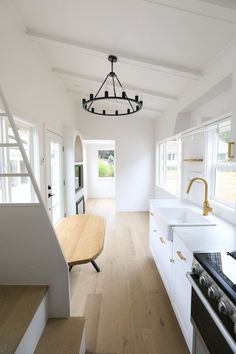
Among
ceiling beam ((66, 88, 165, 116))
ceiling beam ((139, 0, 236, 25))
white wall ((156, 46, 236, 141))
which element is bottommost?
white wall ((156, 46, 236, 141))

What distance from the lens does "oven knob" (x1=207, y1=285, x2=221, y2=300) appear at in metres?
0.97

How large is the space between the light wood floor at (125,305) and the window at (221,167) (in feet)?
4.31

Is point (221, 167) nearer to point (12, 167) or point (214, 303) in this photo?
point (214, 303)

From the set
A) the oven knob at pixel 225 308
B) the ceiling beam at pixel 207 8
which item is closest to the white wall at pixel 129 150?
the ceiling beam at pixel 207 8

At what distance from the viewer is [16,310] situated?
1.21 metres

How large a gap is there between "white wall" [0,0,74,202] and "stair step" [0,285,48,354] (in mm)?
1753

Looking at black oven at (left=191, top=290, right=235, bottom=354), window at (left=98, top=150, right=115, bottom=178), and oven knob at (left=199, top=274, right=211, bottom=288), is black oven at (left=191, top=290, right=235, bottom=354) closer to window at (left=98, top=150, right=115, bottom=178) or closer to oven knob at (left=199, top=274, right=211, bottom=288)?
oven knob at (left=199, top=274, right=211, bottom=288)

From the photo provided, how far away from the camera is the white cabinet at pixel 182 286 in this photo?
1.44 metres

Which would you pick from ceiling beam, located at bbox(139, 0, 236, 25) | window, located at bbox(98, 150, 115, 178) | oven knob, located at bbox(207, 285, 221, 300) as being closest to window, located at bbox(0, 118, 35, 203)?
oven knob, located at bbox(207, 285, 221, 300)

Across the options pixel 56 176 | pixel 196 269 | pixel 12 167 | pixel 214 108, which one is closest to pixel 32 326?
pixel 196 269

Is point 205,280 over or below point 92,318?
over

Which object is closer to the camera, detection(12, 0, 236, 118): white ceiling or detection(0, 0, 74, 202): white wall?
detection(12, 0, 236, 118): white ceiling

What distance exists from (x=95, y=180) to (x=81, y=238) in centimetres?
574

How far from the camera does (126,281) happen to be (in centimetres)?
248
